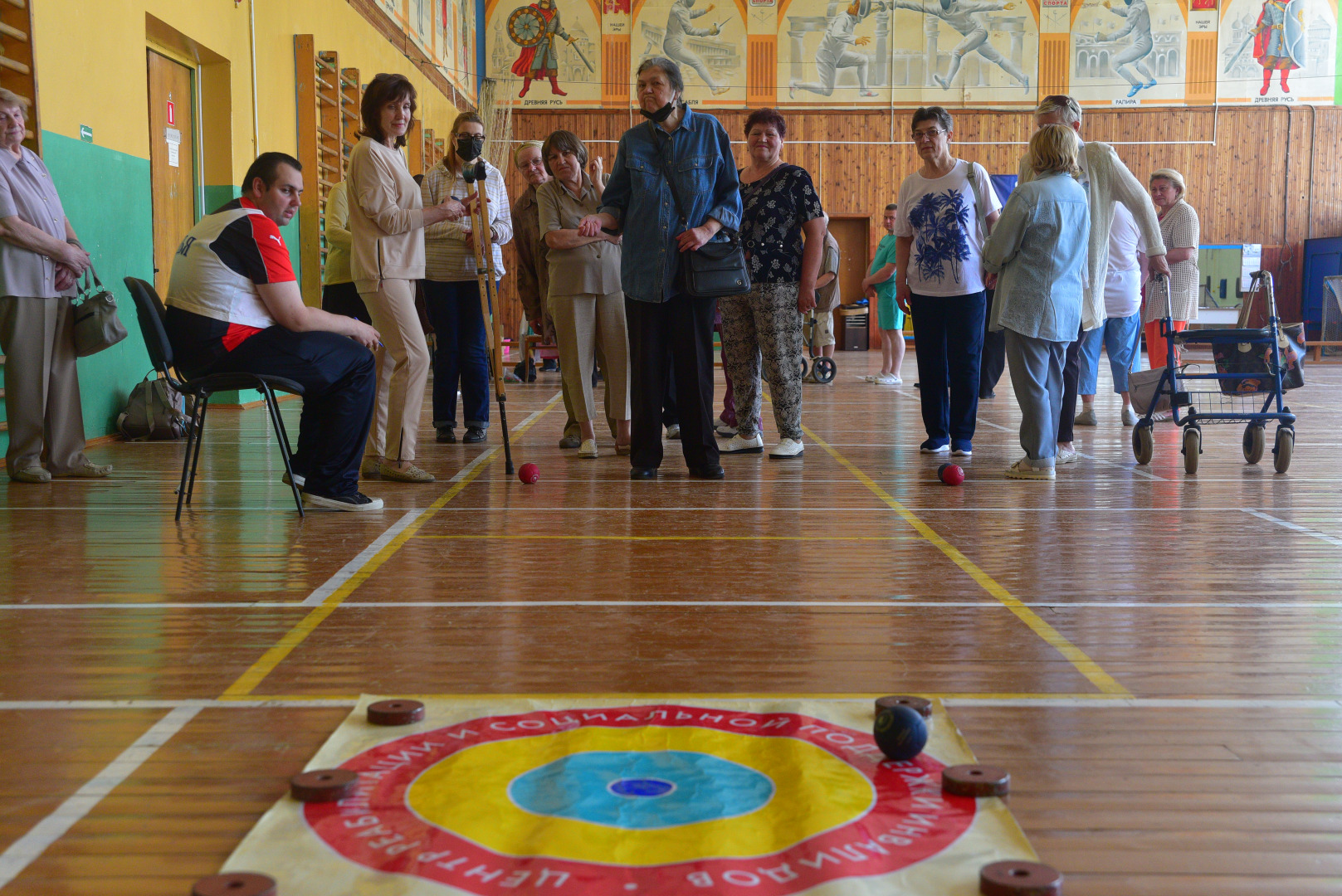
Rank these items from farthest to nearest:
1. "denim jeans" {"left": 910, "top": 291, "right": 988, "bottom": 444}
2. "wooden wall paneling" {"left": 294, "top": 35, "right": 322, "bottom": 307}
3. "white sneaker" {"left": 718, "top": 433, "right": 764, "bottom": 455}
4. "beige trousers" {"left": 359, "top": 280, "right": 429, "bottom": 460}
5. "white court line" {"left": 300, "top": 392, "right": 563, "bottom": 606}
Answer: "wooden wall paneling" {"left": 294, "top": 35, "right": 322, "bottom": 307}, "white sneaker" {"left": 718, "top": 433, "right": 764, "bottom": 455}, "denim jeans" {"left": 910, "top": 291, "right": 988, "bottom": 444}, "beige trousers" {"left": 359, "top": 280, "right": 429, "bottom": 460}, "white court line" {"left": 300, "top": 392, "right": 563, "bottom": 606}

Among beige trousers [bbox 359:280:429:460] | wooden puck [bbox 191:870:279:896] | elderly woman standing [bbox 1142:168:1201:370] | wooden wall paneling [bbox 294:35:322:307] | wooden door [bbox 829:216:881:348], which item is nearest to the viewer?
wooden puck [bbox 191:870:279:896]

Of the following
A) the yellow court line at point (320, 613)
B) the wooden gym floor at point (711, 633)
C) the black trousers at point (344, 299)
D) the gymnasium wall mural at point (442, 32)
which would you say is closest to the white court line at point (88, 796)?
the wooden gym floor at point (711, 633)

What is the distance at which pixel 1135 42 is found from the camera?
18703 mm

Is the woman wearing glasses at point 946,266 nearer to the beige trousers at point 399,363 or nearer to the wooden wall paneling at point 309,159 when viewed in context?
the beige trousers at point 399,363

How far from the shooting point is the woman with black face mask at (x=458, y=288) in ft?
18.7

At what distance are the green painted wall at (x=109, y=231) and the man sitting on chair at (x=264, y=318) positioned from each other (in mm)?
2663

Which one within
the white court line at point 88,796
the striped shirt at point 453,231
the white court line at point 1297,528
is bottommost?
the white court line at point 88,796

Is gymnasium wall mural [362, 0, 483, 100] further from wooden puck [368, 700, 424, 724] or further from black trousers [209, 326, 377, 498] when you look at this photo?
wooden puck [368, 700, 424, 724]

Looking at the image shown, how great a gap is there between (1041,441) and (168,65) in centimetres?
659

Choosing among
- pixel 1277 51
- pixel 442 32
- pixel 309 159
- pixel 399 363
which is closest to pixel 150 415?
pixel 399 363

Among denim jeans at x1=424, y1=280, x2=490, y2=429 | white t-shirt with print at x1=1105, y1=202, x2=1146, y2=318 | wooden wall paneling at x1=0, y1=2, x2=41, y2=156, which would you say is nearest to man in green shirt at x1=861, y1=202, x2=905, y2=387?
white t-shirt with print at x1=1105, y1=202, x2=1146, y2=318

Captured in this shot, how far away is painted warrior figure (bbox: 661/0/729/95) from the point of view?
18.6m

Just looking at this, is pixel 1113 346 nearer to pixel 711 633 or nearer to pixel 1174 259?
pixel 1174 259

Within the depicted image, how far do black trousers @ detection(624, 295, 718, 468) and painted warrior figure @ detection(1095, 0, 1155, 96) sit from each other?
16.4 m
